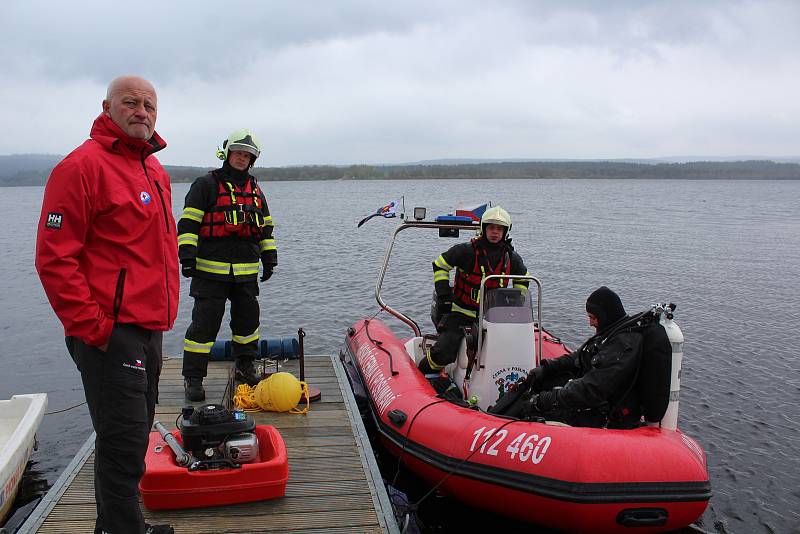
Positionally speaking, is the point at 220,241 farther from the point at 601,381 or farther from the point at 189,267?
the point at 601,381

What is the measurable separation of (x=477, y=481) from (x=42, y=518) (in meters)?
2.32

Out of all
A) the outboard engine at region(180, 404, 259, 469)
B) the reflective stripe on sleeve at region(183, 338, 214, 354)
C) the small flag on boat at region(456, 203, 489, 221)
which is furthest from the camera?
the small flag on boat at region(456, 203, 489, 221)

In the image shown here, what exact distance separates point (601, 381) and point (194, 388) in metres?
2.67

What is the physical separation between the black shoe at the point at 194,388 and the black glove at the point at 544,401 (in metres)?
2.26

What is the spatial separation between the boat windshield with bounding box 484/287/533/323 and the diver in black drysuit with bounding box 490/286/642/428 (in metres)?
0.51

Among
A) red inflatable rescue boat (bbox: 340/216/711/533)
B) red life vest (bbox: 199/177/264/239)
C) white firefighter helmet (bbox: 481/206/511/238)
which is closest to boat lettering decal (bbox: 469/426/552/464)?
red inflatable rescue boat (bbox: 340/216/711/533)

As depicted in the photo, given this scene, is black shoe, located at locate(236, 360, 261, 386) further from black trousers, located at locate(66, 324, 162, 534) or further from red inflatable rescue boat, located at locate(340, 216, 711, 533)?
black trousers, located at locate(66, 324, 162, 534)

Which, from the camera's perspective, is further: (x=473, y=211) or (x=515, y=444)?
(x=473, y=211)

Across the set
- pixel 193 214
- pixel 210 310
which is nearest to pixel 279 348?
pixel 210 310

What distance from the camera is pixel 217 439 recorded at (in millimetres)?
3119

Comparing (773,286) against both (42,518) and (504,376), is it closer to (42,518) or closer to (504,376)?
(504,376)

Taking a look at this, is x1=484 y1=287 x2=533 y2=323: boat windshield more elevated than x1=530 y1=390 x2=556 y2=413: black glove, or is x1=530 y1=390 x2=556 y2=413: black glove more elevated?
x1=484 y1=287 x2=533 y2=323: boat windshield

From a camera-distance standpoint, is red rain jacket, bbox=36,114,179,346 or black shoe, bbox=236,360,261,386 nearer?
red rain jacket, bbox=36,114,179,346

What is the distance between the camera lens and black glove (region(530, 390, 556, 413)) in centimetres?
401
